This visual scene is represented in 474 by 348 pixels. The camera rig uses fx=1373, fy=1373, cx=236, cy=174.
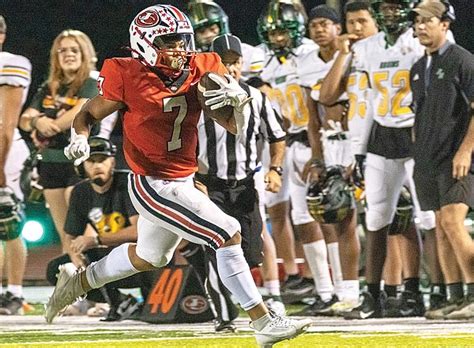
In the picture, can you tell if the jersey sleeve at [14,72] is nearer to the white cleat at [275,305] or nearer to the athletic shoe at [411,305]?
the white cleat at [275,305]

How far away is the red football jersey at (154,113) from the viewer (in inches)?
252

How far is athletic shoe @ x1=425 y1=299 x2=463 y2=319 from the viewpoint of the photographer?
7.88 m

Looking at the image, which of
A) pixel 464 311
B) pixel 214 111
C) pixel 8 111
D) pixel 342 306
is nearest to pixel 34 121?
pixel 8 111

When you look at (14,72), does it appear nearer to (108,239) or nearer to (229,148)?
(108,239)

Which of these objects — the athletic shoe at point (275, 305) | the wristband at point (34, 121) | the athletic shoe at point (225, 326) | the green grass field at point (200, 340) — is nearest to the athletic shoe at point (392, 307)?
the athletic shoe at point (275, 305)

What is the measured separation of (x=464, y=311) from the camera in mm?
7805

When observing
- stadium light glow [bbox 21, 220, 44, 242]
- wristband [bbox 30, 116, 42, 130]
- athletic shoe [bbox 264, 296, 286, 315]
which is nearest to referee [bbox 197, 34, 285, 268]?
athletic shoe [bbox 264, 296, 286, 315]

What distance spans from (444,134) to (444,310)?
101 cm

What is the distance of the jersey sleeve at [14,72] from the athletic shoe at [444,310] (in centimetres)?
305

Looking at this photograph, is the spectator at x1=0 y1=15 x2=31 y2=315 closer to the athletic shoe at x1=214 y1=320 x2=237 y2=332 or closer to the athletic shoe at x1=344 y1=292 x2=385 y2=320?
the athletic shoe at x1=214 y1=320 x2=237 y2=332

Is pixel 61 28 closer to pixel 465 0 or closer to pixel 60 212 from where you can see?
pixel 465 0

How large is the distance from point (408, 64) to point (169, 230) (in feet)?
8.21

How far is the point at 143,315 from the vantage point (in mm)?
8391

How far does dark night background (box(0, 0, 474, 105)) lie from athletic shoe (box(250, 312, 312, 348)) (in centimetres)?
970
